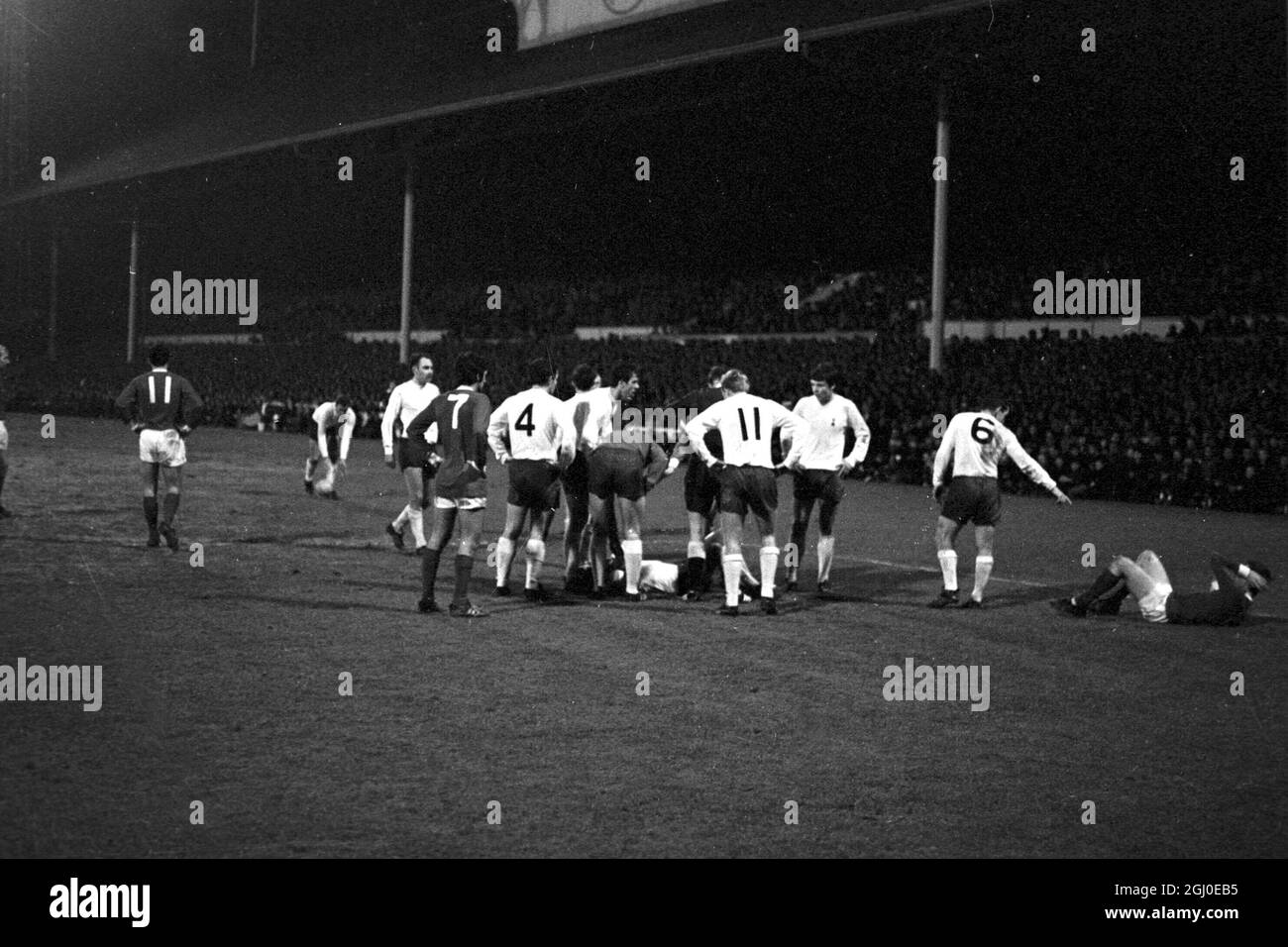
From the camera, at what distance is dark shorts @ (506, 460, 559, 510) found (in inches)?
467

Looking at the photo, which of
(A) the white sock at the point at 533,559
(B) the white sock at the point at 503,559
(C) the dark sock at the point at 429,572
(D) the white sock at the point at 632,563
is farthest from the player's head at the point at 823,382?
(C) the dark sock at the point at 429,572

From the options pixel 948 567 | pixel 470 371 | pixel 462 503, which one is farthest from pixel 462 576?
pixel 948 567

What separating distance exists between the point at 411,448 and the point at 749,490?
4.47 m

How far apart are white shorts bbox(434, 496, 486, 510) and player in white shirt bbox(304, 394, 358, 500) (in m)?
9.52

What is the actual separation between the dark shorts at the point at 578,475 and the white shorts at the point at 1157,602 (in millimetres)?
4860

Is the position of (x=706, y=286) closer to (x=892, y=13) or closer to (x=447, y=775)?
(x=892, y=13)

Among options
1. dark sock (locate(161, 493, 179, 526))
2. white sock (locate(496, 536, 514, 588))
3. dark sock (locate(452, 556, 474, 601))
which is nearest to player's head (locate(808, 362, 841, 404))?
white sock (locate(496, 536, 514, 588))

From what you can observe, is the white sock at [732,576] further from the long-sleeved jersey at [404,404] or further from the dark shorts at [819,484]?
the long-sleeved jersey at [404,404]

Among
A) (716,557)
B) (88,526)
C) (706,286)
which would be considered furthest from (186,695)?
(706,286)

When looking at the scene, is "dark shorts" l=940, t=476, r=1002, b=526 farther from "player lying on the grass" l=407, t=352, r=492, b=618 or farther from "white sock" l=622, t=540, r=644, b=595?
"player lying on the grass" l=407, t=352, r=492, b=618

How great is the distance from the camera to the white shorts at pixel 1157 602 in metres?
11.5

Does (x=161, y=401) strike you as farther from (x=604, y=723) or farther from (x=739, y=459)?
(x=604, y=723)

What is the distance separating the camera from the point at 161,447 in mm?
14617
